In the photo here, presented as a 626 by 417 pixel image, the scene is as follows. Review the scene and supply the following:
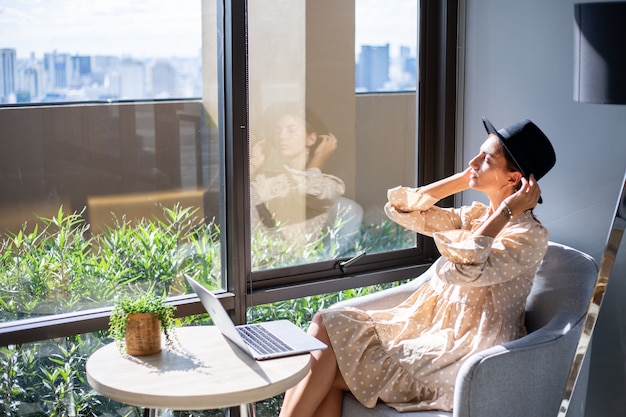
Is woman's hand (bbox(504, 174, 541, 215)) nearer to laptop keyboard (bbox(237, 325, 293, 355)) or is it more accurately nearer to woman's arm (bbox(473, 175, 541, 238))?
woman's arm (bbox(473, 175, 541, 238))

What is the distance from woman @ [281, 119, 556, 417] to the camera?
2660 millimetres

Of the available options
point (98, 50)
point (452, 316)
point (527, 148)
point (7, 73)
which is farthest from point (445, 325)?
point (7, 73)

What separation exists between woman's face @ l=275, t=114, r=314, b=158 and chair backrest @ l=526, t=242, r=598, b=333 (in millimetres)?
1040

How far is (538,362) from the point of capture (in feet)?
8.43

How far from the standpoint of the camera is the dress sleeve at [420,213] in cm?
311

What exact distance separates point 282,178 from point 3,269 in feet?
3.61

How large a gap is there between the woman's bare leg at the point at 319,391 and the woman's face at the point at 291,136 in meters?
0.82

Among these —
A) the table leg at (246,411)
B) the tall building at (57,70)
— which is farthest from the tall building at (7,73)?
the table leg at (246,411)

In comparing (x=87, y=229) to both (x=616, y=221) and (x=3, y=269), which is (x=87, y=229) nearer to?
(x=3, y=269)

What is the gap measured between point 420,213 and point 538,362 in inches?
30.6

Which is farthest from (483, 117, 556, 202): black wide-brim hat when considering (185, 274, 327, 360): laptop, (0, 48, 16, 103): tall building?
Answer: (0, 48, 16, 103): tall building

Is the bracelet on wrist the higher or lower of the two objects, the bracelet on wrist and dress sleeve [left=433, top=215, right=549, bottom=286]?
the higher

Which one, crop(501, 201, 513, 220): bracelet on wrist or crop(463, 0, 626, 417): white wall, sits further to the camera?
crop(463, 0, 626, 417): white wall

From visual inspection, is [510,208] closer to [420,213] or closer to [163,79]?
[420,213]
